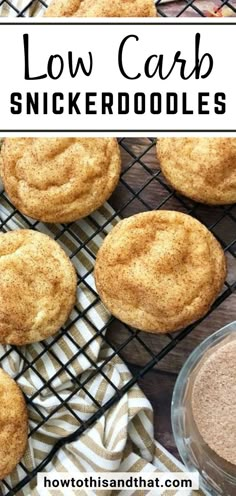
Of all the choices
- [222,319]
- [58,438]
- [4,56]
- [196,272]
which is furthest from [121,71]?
[58,438]

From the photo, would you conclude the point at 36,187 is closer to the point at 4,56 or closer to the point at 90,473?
the point at 4,56

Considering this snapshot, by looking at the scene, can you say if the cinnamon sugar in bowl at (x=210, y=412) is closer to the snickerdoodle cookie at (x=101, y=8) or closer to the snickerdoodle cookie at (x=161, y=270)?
the snickerdoodle cookie at (x=161, y=270)

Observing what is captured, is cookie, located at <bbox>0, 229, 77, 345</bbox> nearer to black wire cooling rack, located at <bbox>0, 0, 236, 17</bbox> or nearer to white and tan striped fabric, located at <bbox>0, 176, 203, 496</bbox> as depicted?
white and tan striped fabric, located at <bbox>0, 176, 203, 496</bbox>

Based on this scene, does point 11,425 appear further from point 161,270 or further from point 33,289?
point 161,270

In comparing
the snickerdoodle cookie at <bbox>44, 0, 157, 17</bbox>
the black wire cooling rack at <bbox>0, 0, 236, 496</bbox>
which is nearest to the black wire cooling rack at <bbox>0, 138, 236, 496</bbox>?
the black wire cooling rack at <bbox>0, 0, 236, 496</bbox>

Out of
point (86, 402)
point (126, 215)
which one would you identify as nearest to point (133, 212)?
point (126, 215)
